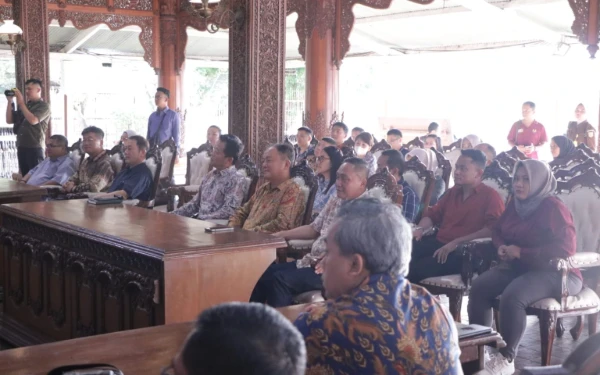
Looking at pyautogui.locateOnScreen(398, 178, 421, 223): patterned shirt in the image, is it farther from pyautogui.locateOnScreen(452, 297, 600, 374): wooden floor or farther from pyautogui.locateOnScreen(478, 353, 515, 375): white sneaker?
pyautogui.locateOnScreen(478, 353, 515, 375): white sneaker

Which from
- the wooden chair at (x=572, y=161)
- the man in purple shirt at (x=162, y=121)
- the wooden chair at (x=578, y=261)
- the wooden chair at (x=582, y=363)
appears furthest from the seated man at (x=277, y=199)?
the man in purple shirt at (x=162, y=121)

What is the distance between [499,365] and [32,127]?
580cm

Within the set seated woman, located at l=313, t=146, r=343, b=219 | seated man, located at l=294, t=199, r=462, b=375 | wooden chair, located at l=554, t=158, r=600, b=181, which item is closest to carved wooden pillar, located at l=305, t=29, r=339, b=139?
seated woman, located at l=313, t=146, r=343, b=219

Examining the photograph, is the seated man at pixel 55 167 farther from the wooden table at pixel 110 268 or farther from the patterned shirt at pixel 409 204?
the patterned shirt at pixel 409 204

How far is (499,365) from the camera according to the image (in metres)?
3.62

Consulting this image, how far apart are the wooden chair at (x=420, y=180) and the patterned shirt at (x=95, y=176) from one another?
256 cm

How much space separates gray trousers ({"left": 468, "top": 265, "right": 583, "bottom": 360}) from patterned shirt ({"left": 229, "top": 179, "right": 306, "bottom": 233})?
3.53 feet

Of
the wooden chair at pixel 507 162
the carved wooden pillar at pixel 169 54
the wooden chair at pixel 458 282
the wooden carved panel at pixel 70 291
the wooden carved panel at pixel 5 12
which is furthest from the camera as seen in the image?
the carved wooden pillar at pixel 169 54

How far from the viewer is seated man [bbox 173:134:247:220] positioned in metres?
5.14

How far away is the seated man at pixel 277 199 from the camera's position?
4.39m

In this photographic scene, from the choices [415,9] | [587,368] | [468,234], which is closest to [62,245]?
[468,234]

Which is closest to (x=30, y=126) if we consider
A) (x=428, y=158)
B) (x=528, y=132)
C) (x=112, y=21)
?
(x=428, y=158)

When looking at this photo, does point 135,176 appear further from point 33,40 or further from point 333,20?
point 333,20

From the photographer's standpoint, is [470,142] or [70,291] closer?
[70,291]
